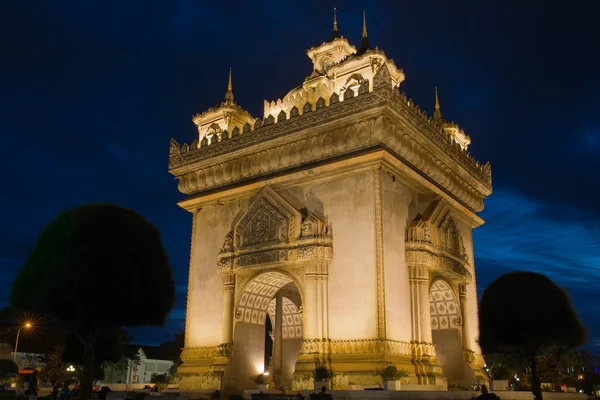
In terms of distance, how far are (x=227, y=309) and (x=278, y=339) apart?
4847mm

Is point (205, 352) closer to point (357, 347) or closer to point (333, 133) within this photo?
point (357, 347)

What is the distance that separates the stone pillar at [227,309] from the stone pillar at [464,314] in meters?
8.11

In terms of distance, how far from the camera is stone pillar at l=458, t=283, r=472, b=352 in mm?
21156

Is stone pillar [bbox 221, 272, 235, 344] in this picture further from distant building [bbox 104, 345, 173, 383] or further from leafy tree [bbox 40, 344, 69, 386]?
distant building [bbox 104, 345, 173, 383]

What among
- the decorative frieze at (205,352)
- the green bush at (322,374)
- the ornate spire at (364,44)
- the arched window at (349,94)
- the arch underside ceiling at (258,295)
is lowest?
the green bush at (322,374)

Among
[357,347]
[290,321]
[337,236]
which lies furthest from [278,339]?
[357,347]

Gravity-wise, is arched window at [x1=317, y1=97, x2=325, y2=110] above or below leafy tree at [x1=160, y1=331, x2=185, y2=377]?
above

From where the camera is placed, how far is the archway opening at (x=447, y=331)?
20.8 metres

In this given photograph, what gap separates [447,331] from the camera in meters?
21.7

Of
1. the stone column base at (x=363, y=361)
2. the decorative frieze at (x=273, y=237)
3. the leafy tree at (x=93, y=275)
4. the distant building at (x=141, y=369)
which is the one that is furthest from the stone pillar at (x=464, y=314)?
the distant building at (x=141, y=369)

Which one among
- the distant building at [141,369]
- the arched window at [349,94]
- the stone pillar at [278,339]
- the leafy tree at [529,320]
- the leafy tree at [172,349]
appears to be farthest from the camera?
the leafy tree at [172,349]

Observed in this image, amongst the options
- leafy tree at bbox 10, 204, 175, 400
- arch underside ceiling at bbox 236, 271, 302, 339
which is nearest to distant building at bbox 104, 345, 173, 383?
arch underside ceiling at bbox 236, 271, 302, 339

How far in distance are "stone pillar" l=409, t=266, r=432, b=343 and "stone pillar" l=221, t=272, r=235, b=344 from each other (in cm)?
606

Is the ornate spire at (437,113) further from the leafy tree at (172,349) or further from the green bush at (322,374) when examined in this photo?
the leafy tree at (172,349)
